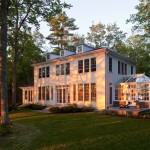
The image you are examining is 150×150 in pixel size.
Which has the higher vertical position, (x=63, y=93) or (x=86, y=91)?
(x=86, y=91)

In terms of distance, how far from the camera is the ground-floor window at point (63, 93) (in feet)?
92.0

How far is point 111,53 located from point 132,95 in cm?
480

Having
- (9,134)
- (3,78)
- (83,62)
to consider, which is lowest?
(9,134)

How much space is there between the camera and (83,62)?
2611cm

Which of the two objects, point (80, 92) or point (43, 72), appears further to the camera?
point (43, 72)

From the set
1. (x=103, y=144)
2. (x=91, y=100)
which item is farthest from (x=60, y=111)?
(x=103, y=144)

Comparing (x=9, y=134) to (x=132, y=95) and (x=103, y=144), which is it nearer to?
(x=103, y=144)

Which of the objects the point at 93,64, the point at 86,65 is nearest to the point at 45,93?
the point at 86,65

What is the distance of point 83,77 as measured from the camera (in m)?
26.0

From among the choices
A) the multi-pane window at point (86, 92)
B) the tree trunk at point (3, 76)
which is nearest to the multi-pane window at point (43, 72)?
the multi-pane window at point (86, 92)

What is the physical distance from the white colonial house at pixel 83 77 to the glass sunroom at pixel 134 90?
21.1 inches

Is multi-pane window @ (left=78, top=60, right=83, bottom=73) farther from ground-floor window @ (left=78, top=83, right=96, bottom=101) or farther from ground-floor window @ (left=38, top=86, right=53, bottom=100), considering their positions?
ground-floor window @ (left=38, top=86, right=53, bottom=100)

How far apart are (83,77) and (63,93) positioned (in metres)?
4.03

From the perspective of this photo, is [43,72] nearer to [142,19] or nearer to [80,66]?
[80,66]
